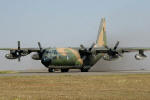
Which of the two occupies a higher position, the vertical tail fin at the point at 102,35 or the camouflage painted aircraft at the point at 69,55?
the vertical tail fin at the point at 102,35

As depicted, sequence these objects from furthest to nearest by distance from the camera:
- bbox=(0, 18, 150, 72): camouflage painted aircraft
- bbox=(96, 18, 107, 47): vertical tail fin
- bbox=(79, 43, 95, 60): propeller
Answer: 1. bbox=(96, 18, 107, 47): vertical tail fin
2. bbox=(79, 43, 95, 60): propeller
3. bbox=(0, 18, 150, 72): camouflage painted aircraft

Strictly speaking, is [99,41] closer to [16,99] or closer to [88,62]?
[88,62]

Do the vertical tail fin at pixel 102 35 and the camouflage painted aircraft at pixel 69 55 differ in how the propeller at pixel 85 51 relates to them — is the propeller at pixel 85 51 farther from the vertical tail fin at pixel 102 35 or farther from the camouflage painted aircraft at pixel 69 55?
the vertical tail fin at pixel 102 35

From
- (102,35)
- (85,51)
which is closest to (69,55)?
(85,51)

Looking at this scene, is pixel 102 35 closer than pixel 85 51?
No

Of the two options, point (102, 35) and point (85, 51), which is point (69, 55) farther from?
point (102, 35)

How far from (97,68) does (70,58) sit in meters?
22.8

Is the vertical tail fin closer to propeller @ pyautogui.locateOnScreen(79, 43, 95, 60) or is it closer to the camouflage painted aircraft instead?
the camouflage painted aircraft

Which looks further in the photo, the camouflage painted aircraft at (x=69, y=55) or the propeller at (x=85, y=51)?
the propeller at (x=85, y=51)

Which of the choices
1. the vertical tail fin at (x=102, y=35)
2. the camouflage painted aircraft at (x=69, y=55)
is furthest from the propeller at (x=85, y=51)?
the vertical tail fin at (x=102, y=35)

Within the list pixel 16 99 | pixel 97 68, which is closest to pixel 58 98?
pixel 16 99

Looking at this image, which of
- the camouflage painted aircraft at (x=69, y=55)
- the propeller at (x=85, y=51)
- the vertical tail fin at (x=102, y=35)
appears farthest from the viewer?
the vertical tail fin at (x=102, y=35)

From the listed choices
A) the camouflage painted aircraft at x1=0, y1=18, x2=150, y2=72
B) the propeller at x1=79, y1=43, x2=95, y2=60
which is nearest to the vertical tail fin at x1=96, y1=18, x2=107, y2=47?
the camouflage painted aircraft at x1=0, y1=18, x2=150, y2=72

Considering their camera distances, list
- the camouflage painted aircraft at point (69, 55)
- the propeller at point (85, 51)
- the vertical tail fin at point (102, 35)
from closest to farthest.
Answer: the camouflage painted aircraft at point (69, 55)
the propeller at point (85, 51)
the vertical tail fin at point (102, 35)
